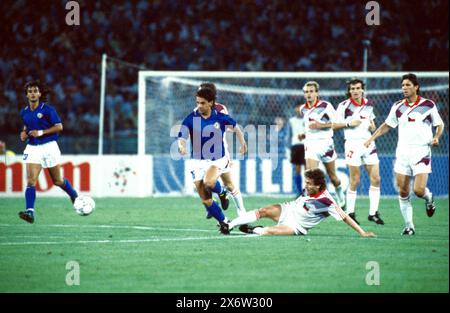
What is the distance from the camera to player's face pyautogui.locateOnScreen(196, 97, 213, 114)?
451 inches

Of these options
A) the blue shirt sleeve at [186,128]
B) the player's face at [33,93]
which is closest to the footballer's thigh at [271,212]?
the blue shirt sleeve at [186,128]

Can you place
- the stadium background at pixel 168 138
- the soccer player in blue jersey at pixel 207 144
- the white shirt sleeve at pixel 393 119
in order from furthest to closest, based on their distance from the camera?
1. the white shirt sleeve at pixel 393 119
2. the soccer player in blue jersey at pixel 207 144
3. the stadium background at pixel 168 138

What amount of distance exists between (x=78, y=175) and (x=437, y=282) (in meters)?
13.5

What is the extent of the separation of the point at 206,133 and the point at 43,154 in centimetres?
291

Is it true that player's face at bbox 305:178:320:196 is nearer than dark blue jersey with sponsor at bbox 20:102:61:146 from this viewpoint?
Yes

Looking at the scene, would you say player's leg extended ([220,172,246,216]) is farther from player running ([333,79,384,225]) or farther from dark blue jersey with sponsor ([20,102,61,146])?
dark blue jersey with sponsor ([20,102,61,146])

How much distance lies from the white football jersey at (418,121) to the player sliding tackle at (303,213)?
1621 mm

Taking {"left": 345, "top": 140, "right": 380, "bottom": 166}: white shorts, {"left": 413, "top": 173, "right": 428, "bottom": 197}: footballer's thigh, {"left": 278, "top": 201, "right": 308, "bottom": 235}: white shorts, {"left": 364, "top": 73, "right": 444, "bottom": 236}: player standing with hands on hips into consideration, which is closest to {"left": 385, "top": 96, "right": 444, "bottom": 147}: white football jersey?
{"left": 364, "top": 73, "right": 444, "bottom": 236}: player standing with hands on hips

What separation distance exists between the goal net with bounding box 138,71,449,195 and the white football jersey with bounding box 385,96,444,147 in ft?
24.2

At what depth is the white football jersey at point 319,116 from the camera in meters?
14.3

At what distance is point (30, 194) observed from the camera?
1272 centimetres

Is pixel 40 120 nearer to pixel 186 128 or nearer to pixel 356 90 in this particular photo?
pixel 186 128

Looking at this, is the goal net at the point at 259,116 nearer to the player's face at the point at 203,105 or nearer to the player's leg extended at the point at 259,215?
the player's face at the point at 203,105

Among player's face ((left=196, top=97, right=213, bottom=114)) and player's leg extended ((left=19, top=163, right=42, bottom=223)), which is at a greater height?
player's face ((left=196, top=97, right=213, bottom=114))
